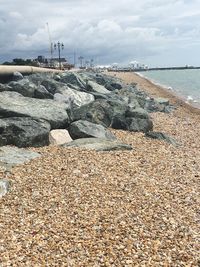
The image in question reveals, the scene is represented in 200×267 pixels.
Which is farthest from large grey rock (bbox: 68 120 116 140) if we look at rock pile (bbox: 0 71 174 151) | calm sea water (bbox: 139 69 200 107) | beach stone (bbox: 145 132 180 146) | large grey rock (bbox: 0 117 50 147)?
calm sea water (bbox: 139 69 200 107)

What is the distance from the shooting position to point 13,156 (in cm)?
1183

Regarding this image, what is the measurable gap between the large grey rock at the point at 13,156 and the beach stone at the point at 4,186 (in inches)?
40.5

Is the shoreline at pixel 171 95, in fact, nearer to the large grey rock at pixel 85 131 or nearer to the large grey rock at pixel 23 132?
the large grey rock at pixel 85 131

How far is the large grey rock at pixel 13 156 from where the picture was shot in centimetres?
1126

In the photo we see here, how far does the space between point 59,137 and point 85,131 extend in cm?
99

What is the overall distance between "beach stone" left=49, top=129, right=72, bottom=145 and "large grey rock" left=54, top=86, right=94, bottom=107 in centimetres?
466

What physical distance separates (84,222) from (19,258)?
1.63 m

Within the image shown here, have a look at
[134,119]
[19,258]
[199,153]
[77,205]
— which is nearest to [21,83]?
[134,119]

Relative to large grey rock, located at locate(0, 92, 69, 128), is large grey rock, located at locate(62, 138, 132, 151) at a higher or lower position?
lower

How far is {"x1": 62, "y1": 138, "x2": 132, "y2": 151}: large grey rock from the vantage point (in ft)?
43.8

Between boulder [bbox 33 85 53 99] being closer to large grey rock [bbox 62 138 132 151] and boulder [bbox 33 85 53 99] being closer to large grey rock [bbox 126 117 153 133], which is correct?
large grey rock [bbox 126 117 153 133]

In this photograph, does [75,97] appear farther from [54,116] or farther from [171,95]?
[171,95]

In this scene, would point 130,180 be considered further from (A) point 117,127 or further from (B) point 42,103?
(A) point 117,127

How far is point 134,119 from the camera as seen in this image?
18.4 meters
